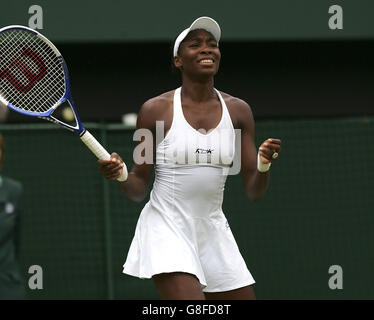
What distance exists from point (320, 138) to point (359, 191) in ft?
2.01

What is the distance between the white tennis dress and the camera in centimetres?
490

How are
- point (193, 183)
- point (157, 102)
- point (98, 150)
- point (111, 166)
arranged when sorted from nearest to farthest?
point (111, 166) → point (98, 150) → point (193, 183) → point (157, 102)

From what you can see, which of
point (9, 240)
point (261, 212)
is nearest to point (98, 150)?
point (9, 240)

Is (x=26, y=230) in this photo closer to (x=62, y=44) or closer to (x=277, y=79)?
(x=62, y=44)

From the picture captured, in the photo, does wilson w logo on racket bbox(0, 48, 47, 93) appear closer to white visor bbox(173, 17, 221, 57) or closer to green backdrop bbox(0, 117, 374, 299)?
white visor bbox(173, 17, 221, 57)

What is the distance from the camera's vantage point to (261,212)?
8.62m

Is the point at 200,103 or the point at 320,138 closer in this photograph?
the point at 200,103

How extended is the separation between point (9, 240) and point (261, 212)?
2648mm

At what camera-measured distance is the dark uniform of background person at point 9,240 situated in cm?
667

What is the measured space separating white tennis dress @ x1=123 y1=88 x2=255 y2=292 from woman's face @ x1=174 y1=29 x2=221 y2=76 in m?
0.24

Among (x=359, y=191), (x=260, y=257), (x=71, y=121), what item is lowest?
(x=260, y=257)

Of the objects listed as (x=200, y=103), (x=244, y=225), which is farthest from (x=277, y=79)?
(x=200, y=103)

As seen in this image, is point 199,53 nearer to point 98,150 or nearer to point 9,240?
point 98,150

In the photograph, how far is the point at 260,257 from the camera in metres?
8.55
